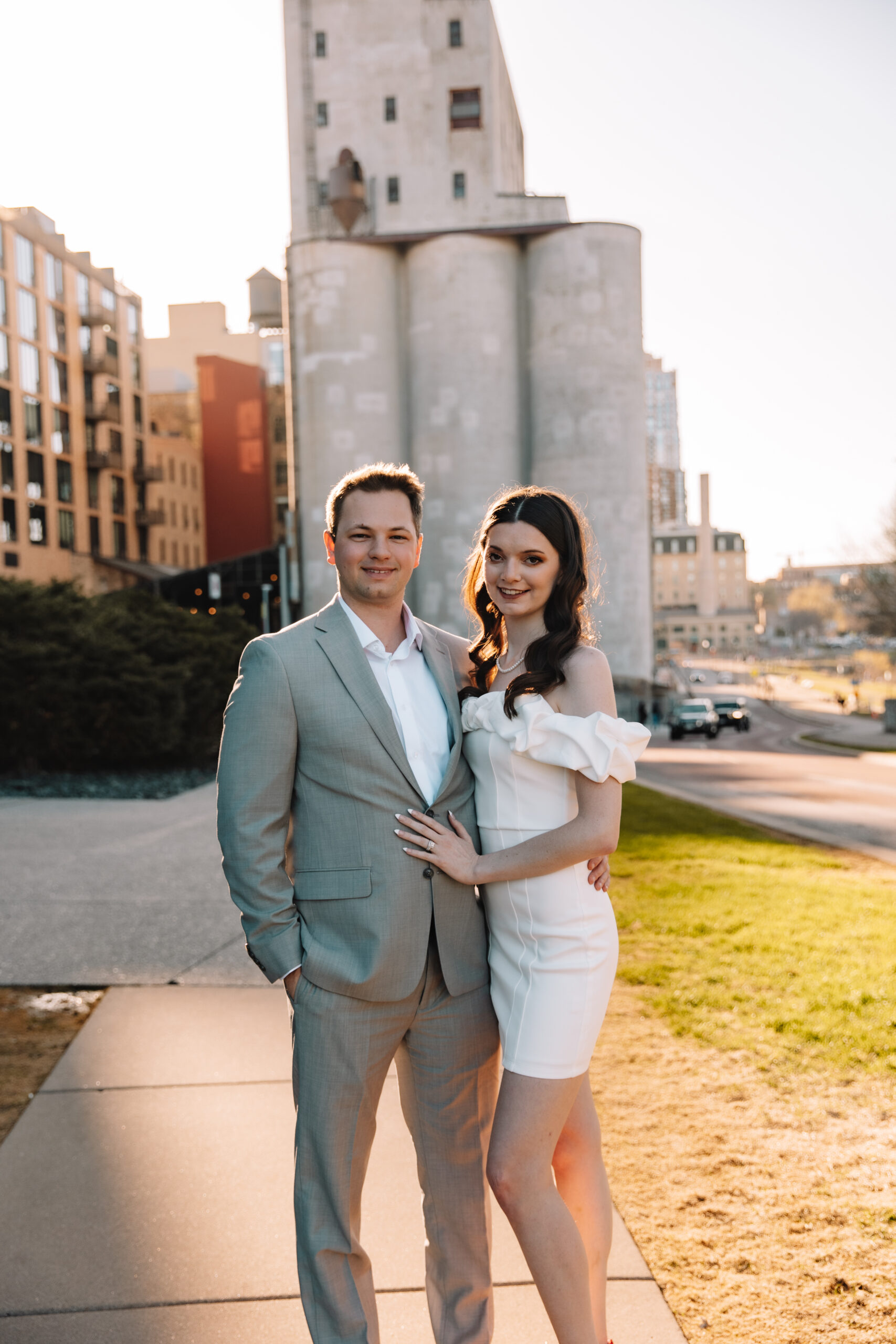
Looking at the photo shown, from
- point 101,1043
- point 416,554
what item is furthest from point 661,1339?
point 101,1043

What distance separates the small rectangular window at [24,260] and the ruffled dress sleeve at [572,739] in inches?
2440

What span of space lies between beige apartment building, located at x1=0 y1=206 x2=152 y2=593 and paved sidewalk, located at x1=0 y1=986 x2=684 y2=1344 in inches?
2121

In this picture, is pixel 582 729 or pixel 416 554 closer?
pixel 582 729

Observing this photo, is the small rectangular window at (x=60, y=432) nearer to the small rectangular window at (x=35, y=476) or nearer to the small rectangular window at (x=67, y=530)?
the small rectangular window at (x=35, y=476)

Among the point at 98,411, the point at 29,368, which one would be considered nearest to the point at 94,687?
the point at 29,368

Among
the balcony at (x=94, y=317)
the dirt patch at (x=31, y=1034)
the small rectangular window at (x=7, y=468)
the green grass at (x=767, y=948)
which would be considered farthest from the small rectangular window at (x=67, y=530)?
the dirt patch at (x=31, y=1034)

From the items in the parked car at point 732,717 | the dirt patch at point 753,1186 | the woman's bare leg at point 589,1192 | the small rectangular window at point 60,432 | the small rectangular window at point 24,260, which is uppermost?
the small rectangular window at point 24,260

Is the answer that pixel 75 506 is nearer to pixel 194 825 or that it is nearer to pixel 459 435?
pixel 459 435

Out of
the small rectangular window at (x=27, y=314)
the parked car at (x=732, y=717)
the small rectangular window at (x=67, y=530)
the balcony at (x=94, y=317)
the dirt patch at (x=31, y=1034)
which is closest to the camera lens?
the dirt patch at (x=31, y=1034)

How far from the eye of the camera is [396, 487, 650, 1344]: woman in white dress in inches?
106

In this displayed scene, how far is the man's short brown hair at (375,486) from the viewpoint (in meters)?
2.94

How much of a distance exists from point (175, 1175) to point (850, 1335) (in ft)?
7.87

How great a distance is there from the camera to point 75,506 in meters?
61.2

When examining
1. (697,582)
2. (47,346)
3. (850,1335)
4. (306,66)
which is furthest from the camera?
(697,582)
